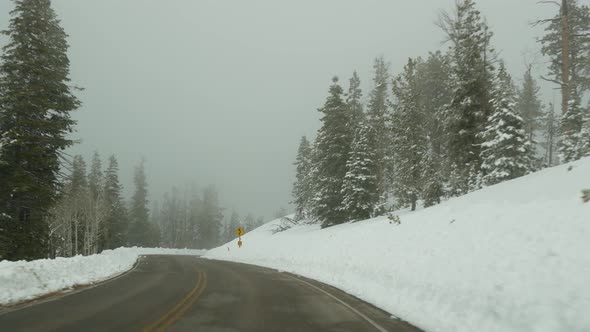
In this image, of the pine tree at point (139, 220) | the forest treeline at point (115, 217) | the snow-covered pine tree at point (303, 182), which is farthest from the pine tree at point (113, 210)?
the snow-covered pine tree at point (303, 182)

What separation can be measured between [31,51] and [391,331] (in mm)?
22959

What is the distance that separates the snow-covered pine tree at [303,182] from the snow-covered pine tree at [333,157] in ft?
36.6

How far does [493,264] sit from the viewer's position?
8.52 meters

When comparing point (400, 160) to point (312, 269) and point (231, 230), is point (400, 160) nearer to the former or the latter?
point (312, 269)

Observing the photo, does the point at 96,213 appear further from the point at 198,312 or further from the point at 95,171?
the point at 198,312

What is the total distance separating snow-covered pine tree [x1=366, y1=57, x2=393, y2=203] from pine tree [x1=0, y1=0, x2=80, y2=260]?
28.1 metres

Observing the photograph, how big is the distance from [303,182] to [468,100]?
30.7 meters

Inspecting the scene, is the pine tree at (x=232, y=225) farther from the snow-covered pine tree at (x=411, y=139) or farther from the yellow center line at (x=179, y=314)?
the yellow center line at (x=179, y=314)

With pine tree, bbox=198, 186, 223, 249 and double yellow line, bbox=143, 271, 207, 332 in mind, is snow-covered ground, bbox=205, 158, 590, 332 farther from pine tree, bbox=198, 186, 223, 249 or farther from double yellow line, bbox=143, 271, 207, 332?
pine tree, bbox=198, 186, 223, 249

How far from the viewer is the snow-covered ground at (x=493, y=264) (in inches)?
258

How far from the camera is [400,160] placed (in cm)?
3212

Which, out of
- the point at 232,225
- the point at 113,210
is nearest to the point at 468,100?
the point at 113,210

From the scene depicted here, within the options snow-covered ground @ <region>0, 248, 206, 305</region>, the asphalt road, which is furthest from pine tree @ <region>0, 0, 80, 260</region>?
the asphalt road

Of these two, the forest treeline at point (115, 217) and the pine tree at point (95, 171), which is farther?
the pine tree at point (95, 171)
